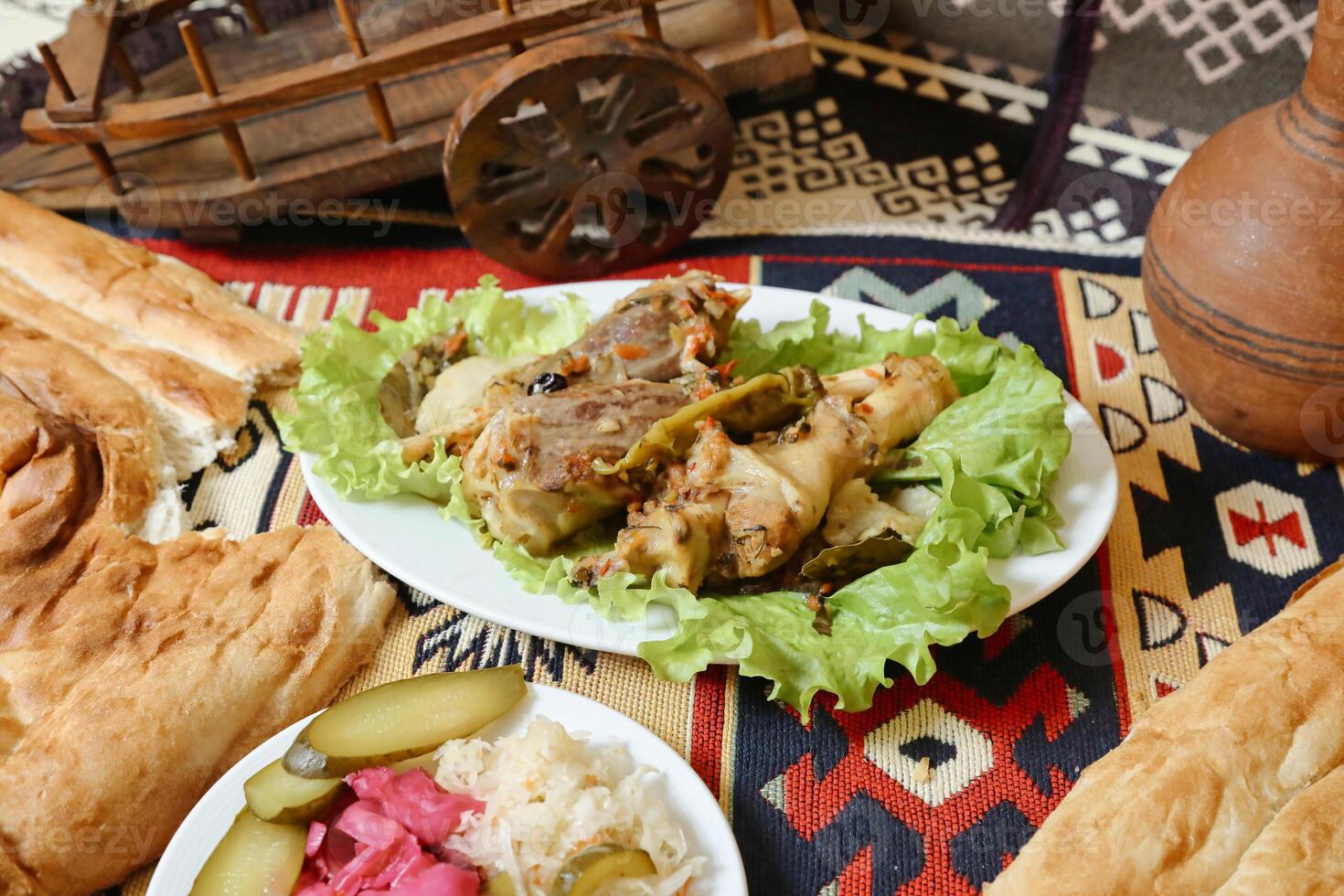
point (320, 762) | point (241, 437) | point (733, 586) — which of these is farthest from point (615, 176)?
point (320, 762)

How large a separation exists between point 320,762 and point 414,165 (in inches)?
101

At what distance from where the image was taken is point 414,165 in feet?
13.6

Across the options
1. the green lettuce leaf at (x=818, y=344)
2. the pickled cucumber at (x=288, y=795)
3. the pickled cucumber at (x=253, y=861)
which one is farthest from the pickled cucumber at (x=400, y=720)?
the green lettuce leaf at (x=818, y=344)

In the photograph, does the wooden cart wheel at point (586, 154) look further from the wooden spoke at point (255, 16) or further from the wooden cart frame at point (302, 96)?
the wooden spoke at point (255, 16)

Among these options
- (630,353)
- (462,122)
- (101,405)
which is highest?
(462,122)

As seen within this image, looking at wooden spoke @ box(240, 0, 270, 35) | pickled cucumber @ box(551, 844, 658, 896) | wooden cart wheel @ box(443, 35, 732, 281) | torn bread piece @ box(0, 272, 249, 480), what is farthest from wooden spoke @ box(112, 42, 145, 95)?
pickled cucumber @ box(551, 844, 658, 896)

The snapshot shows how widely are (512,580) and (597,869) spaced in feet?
2.75

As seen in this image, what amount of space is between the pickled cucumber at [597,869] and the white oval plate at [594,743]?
17 centimetres

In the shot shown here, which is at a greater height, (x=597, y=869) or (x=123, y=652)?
(x=123, y=652)

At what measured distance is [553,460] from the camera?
264 cm

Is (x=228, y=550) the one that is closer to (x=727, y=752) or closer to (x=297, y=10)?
(x=727, y=752)

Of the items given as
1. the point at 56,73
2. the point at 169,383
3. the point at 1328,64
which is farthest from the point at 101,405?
the point at 1328,64

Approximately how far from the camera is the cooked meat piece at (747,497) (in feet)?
8.27

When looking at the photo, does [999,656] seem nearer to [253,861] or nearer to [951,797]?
[951,797]
